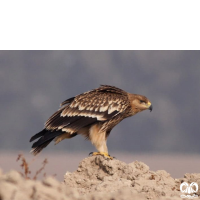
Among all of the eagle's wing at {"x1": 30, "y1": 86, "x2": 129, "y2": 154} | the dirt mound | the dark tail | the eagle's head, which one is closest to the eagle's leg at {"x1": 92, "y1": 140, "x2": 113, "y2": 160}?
the dirt mound

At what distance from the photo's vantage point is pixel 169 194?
26.5ft

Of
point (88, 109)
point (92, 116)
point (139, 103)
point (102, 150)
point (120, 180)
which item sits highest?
point (139, 103)

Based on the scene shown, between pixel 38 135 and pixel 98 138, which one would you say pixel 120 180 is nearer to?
pixel 98 138

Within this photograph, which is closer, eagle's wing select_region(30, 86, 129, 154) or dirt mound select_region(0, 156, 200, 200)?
dirt mound select_region(0, 156, 200, 200)

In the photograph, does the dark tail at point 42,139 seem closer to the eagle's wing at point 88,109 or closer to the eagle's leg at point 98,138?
the eagle's wing at point 88,109

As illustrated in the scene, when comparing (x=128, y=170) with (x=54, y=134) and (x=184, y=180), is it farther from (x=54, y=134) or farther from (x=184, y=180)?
(x=54, y=134)

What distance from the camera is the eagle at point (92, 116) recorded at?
415 inches

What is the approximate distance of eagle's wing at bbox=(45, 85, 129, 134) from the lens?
1059 cm

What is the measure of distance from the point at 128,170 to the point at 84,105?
7.59ft

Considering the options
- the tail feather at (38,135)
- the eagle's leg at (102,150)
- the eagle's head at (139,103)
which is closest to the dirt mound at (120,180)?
the eagle's leg at (102,150)

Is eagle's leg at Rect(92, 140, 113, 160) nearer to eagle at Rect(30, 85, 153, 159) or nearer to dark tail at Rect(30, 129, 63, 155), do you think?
eagle at Rect(30, 85, 153, 159)

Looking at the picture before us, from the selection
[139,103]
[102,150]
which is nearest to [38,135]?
[102,150]

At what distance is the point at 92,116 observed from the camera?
1066 centimetres

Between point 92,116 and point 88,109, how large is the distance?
0.23 m
